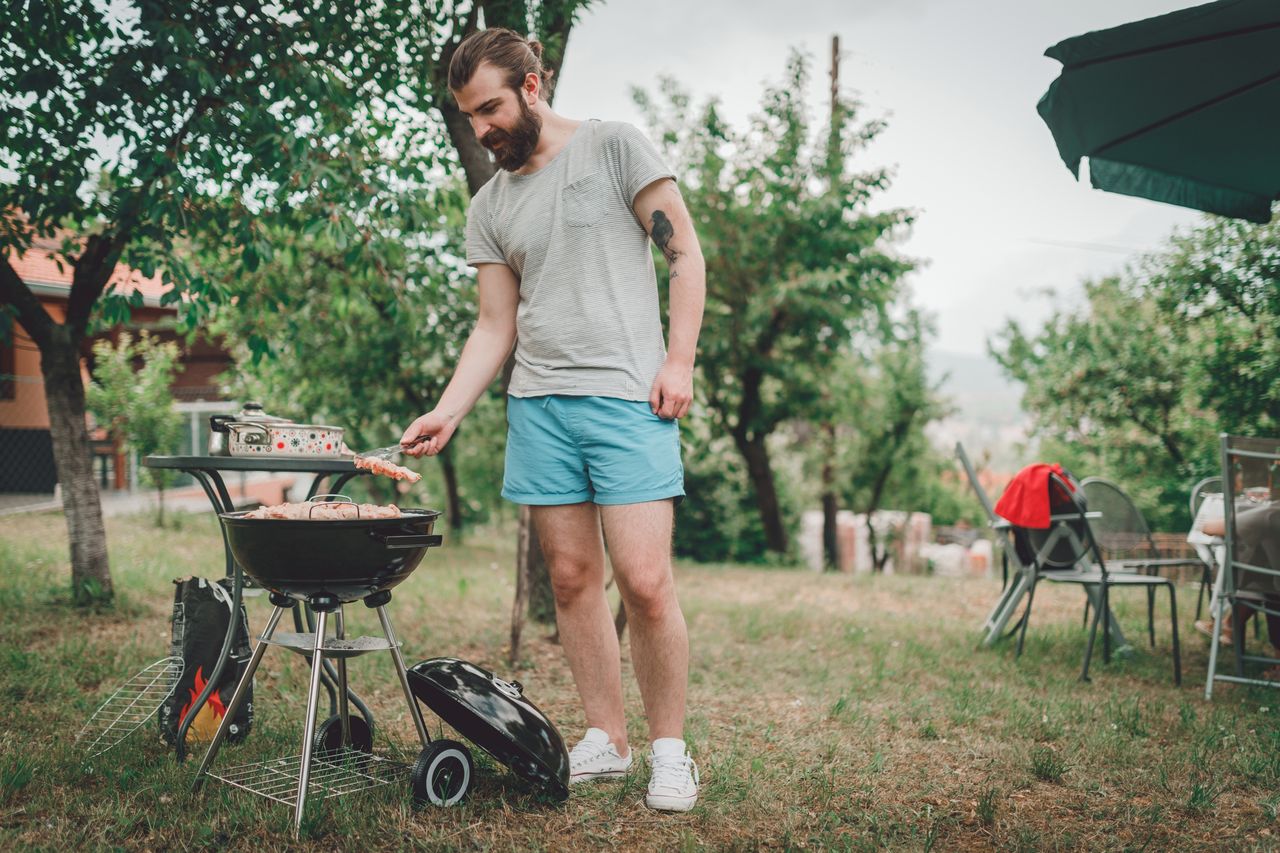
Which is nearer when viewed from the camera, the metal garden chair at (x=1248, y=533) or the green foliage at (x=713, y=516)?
the metal garden chair at (x=1248, y=533)

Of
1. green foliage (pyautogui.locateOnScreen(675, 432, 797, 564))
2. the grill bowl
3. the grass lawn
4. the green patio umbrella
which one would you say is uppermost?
the green patio umbrella

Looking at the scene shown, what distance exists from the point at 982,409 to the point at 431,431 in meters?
16.6

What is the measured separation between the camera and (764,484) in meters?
13.4

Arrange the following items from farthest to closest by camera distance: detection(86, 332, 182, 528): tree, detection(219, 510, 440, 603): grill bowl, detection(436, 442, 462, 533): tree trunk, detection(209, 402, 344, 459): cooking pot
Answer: detection(436, 442, 462, 533): tree trunk
detection(86, 332, 182, 528): tree
detection(209, 402, 344, 459): cooking pot
detection(219, 510, 440, 603): grill bowl

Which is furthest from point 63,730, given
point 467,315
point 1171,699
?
point 467,315

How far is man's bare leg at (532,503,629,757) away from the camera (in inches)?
96.3

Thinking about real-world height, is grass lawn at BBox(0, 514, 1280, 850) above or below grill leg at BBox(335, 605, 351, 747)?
below

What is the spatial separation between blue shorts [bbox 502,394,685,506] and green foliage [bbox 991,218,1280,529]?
20.2 ft

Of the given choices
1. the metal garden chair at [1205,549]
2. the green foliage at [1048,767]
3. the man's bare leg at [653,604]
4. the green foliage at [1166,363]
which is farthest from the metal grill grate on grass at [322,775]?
the green foliage at [1166,363]

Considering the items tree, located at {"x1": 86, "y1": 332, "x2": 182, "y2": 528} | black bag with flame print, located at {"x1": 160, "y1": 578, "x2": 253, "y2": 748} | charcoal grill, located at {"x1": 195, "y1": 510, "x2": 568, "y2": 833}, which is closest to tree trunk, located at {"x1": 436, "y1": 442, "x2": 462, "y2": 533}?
tree, located at {"x1": 86, "y1": 332, "x2": 182, "y2": 528}

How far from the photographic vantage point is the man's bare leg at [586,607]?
2.45 meters

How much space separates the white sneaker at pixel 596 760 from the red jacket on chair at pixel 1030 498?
2694mm

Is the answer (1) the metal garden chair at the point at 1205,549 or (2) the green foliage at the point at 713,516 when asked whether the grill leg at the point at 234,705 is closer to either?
(1) the metal garden chair at the point at 1205,549

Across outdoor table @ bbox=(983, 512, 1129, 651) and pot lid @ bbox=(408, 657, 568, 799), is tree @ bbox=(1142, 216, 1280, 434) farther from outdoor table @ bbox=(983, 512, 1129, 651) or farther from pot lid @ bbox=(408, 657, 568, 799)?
pot lid @ bbox=(408, 657, 568, 799)
